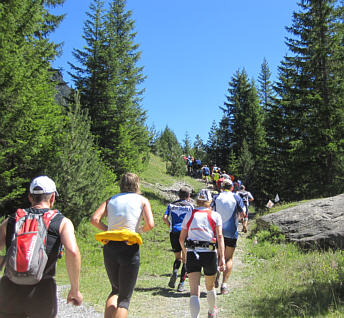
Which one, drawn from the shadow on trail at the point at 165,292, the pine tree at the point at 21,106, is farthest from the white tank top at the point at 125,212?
the pine tree at the point at 21,106

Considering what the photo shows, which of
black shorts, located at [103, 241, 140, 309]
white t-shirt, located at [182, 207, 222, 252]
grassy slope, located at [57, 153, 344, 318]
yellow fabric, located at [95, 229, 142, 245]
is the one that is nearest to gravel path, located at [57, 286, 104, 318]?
grassy slope, located at [57, 153, 344, 318]

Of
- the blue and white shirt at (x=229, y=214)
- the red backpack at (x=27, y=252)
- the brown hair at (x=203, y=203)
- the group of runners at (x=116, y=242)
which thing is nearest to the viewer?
the red backpack at (x=27, y=252)

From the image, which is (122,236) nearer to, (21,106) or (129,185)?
(129,185)

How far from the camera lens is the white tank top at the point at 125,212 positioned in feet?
12.7

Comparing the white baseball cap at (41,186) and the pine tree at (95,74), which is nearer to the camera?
the white baseball cap at (41,186)

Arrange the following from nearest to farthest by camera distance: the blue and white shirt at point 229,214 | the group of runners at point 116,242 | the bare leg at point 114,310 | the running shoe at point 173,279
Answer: the group of runners at point 116,242 < the bare leg at point 114,310 < the blue and white shirt at point 229,214 < the running shoe at point 173,279

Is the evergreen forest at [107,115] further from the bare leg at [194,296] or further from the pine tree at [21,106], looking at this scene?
the bare leg at [194,296]

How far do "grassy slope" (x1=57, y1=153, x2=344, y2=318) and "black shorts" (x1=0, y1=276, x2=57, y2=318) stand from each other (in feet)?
10.3

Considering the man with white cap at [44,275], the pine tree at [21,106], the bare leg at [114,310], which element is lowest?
the bare leg at [114,310]

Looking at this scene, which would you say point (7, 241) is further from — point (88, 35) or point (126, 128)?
point (88, 35)

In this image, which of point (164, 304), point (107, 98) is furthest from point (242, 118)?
point (164, 304)

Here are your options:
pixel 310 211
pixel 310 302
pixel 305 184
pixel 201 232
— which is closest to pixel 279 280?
pixel 310 302

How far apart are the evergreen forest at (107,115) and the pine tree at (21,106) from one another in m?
0.04

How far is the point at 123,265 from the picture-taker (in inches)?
147
